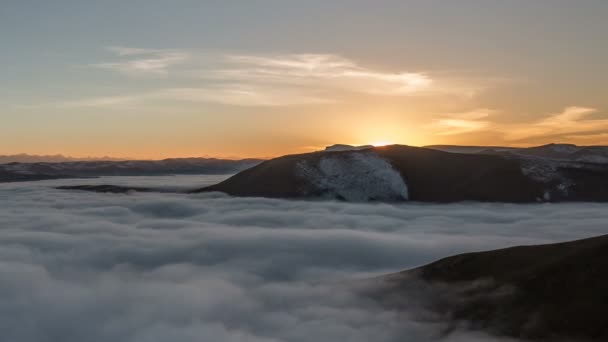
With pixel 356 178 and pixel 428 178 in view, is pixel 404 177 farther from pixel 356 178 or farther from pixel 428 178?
pixel 356 178

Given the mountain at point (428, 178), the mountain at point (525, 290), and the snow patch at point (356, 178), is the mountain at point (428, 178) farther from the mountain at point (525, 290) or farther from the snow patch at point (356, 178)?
the mountain at point (525, 290)

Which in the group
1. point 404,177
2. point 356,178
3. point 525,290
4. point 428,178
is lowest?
point 525,290

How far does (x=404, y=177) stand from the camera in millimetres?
94438

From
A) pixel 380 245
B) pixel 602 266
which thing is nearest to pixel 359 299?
pixel 602 266

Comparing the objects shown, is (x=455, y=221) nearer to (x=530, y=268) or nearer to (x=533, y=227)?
(x=533, y=227)

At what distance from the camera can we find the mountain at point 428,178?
3506 inches

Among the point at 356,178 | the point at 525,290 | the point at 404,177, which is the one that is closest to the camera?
the point at 525,290

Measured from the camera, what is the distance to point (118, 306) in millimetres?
32312

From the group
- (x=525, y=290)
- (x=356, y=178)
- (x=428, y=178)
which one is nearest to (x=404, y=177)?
(x=428, y=178)

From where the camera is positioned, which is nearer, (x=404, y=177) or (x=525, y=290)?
(x=525, y=290)

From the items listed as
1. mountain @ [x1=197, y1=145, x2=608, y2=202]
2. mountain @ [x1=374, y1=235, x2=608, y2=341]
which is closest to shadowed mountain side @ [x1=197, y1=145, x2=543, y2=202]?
mountain @ [x1=197, y1=145, x2=608, y2=202]

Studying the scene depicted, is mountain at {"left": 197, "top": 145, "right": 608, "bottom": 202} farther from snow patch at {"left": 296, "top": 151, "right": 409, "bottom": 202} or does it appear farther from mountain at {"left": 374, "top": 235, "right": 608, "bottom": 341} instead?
mountain at {"left": 374, "top": 235, "right": 608, "bottom": 341}

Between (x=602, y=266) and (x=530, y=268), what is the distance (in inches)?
157

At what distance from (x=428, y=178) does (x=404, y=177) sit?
5.19 m
